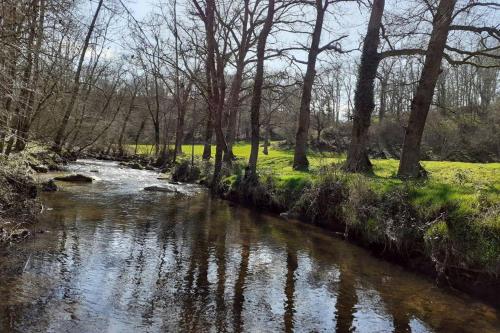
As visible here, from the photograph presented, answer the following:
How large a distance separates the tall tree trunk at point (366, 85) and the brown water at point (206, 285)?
Result: 18.6ft

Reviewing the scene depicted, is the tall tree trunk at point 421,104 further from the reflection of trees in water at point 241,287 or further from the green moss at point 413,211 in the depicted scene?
the reflection of trees in water at point 241,287

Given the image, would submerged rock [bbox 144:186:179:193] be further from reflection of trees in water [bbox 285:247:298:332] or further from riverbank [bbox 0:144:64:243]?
reflection of trees in water [bbox 285:247:298:332]

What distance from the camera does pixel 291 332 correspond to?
5867 mm

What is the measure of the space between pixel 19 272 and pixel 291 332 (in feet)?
14.8

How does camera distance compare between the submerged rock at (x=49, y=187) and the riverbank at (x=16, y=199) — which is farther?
the submerged rock at (x=49, y=187)

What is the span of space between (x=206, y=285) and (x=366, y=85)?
11489 millimetres

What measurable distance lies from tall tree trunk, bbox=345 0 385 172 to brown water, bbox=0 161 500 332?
18.6ft

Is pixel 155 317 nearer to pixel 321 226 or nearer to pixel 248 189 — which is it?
pixel 321 226

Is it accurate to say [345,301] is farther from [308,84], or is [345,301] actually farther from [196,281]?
[308,84]

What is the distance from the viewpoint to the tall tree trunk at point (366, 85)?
16203mm

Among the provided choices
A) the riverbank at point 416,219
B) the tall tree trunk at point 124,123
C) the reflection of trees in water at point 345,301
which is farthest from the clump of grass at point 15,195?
the tall tree trunk at point 124,123

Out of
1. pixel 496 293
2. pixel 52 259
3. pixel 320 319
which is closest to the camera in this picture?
pixel 320 319

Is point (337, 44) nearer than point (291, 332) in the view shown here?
No

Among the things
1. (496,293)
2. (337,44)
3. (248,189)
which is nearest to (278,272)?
(496,293)
